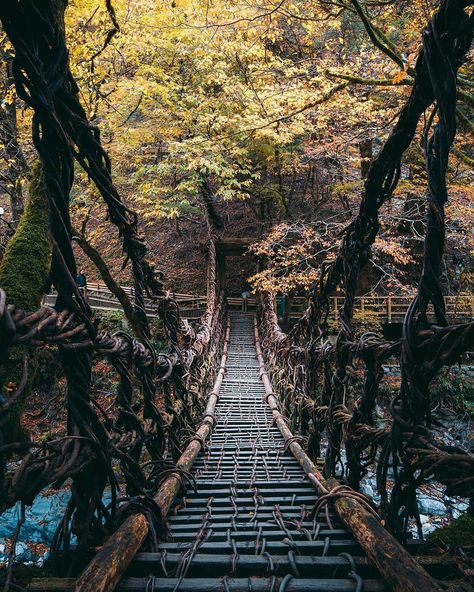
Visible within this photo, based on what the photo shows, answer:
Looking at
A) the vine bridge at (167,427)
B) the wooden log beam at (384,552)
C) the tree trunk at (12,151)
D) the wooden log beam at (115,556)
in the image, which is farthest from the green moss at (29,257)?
the wooden log beam at (384,552)

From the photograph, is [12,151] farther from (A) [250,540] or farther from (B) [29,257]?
(A) [250,540]

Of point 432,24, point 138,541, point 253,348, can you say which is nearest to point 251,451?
point 138,541

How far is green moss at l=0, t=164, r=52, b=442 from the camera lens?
4992 millimetres

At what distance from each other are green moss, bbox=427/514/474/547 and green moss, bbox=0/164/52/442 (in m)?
4.41

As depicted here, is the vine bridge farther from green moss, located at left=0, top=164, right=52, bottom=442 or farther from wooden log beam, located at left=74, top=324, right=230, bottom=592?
green moss, located at left=0, top=164, right=52, bottom=442

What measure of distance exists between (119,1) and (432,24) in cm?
715

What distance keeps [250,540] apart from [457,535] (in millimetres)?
825

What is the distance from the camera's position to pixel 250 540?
1637 mm

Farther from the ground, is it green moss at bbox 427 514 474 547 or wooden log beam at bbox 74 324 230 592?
wooden log beam at bbox 74 324 230 592

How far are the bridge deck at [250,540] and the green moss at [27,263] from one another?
2.99m

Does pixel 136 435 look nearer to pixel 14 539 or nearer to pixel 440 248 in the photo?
pixel 14 539

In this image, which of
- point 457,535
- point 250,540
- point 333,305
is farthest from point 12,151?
point 333,305

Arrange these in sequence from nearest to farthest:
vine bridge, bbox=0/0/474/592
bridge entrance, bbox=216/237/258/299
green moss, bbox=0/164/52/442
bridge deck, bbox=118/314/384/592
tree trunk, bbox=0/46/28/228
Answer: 1. vine bridge, bbox=0/0/474/592
2. bridge deck, bbox=118/314/384/592
3. green moss, bbox=0/164/52/442
4. tree trunk, bbox=0/46/28/228
5. bridge entrance, bbox=216/237/258/299

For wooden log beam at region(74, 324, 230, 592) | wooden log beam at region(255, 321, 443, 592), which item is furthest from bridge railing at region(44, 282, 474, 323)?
wooden log beam at region(74, 324, 230, 592)
